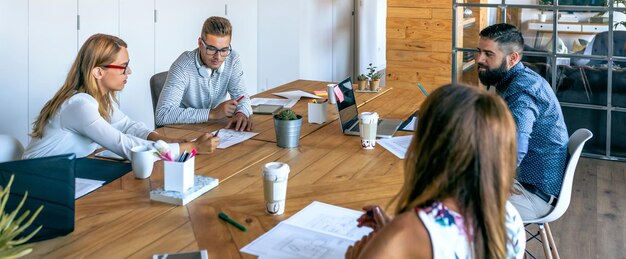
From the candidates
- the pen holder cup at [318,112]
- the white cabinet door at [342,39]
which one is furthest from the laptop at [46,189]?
the white cabinet door at [342,39]

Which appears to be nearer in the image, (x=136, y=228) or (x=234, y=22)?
(x=136, y=228)

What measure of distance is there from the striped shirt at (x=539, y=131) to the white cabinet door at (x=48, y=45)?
2752 millimetres

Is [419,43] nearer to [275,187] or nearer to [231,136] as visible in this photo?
[231,136]

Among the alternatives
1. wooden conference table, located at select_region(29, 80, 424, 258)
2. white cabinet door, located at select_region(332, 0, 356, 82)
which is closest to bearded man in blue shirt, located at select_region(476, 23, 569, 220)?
wooden conference table, located at select_region(29, 80, 424, 258)

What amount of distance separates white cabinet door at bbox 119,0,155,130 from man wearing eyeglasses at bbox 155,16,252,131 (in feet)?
4.42

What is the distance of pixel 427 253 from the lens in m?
1.33

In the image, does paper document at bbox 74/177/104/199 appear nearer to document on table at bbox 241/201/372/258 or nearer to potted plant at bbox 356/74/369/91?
document on table at bbox 241/201/372/258

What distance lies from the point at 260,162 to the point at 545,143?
3.80 ft

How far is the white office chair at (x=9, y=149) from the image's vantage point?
2.45 metres

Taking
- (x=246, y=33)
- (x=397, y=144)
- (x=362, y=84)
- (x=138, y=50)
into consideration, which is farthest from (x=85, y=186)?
(x=246, y=33)

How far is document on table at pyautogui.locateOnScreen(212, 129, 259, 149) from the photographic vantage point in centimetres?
280

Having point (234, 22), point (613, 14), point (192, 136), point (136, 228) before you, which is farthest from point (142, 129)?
point (613, 14)

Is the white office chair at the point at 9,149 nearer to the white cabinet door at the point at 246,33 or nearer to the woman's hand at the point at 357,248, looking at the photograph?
the woman's hand at the point at 357,248

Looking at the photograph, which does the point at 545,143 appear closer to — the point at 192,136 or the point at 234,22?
the point at 192,136
